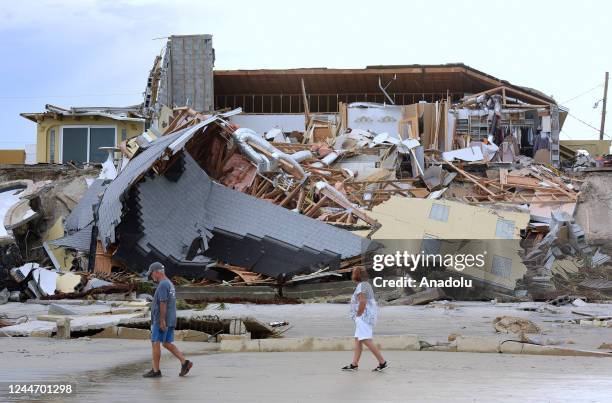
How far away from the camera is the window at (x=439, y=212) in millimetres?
21359

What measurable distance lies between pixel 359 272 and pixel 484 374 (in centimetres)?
166

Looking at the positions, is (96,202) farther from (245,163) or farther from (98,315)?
(98,315)

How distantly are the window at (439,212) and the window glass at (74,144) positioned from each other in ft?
47.8

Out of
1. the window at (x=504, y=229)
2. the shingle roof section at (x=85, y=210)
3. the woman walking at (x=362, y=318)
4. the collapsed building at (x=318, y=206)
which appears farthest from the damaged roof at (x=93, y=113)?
the woman walking at (x=362, y=318)

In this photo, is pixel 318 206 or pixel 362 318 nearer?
pixel 362 318

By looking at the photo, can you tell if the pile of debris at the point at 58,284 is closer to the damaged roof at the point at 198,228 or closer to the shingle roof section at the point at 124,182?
the damaged roof at the point at 198,228

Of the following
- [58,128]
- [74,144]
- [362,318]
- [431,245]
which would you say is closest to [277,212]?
[431,245]

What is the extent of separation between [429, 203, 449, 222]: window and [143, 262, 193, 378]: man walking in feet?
41.8

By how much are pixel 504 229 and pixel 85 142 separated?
634 inches

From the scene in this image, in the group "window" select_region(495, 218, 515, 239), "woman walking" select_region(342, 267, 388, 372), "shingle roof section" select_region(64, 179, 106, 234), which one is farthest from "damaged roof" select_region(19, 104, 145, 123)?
"woman walking" select_region(342, 267, 388, 372)

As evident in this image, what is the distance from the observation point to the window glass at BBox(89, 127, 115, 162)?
31.9m

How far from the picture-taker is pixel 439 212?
21438 mm

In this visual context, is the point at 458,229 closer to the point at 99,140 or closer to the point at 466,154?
the point at 466,154

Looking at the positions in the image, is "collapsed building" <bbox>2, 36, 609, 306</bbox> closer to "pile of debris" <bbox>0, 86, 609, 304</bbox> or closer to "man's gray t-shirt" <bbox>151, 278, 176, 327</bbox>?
"pile of debris" <bbox>0, 86, 609, 304</bbox>
